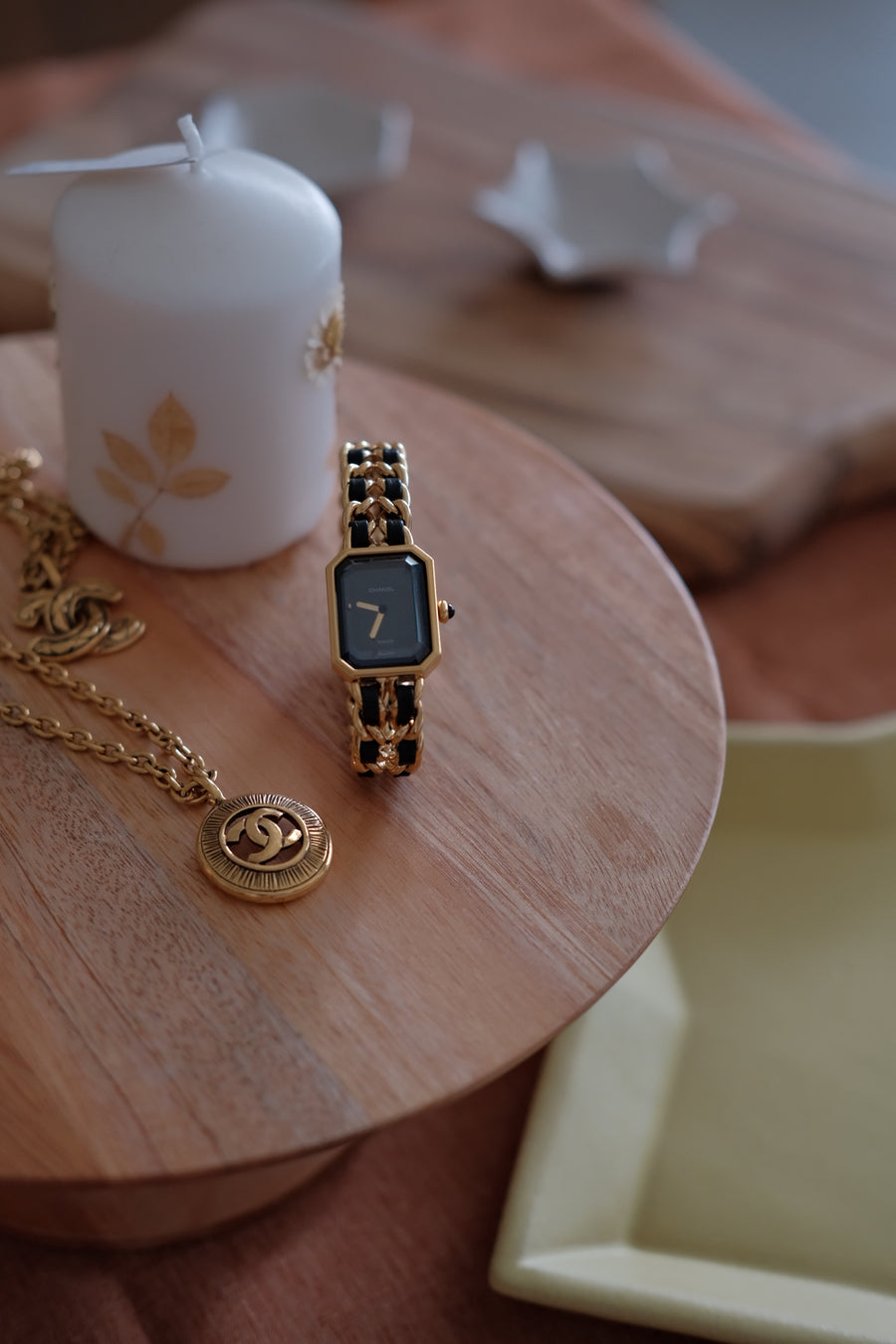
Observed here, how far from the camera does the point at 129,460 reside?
2.08ft

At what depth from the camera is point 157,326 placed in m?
0.58

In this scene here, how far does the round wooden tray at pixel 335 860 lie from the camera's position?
466 mm

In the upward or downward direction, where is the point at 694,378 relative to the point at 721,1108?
upward

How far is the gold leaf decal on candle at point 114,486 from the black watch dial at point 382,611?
0.47ft

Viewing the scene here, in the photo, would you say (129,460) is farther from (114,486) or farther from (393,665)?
(393,665)

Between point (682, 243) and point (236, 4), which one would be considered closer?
point (682, 243)

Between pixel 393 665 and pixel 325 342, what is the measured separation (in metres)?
0.18

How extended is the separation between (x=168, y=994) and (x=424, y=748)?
0.17m

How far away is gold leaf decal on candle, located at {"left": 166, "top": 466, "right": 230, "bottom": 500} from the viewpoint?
2.08 ft

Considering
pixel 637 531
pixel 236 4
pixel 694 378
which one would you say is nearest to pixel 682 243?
pixel 694 378

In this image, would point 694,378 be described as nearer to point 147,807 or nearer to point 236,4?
point 147,807

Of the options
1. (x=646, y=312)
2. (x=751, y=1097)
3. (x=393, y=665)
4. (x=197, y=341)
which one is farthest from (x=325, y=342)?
(x=646, y=312)

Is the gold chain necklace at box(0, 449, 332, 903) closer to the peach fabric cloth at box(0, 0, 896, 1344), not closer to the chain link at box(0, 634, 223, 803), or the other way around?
the chain link at box(0, 634, 223, 803)

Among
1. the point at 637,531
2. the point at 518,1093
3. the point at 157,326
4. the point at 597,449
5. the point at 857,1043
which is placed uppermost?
the point at 157,326
